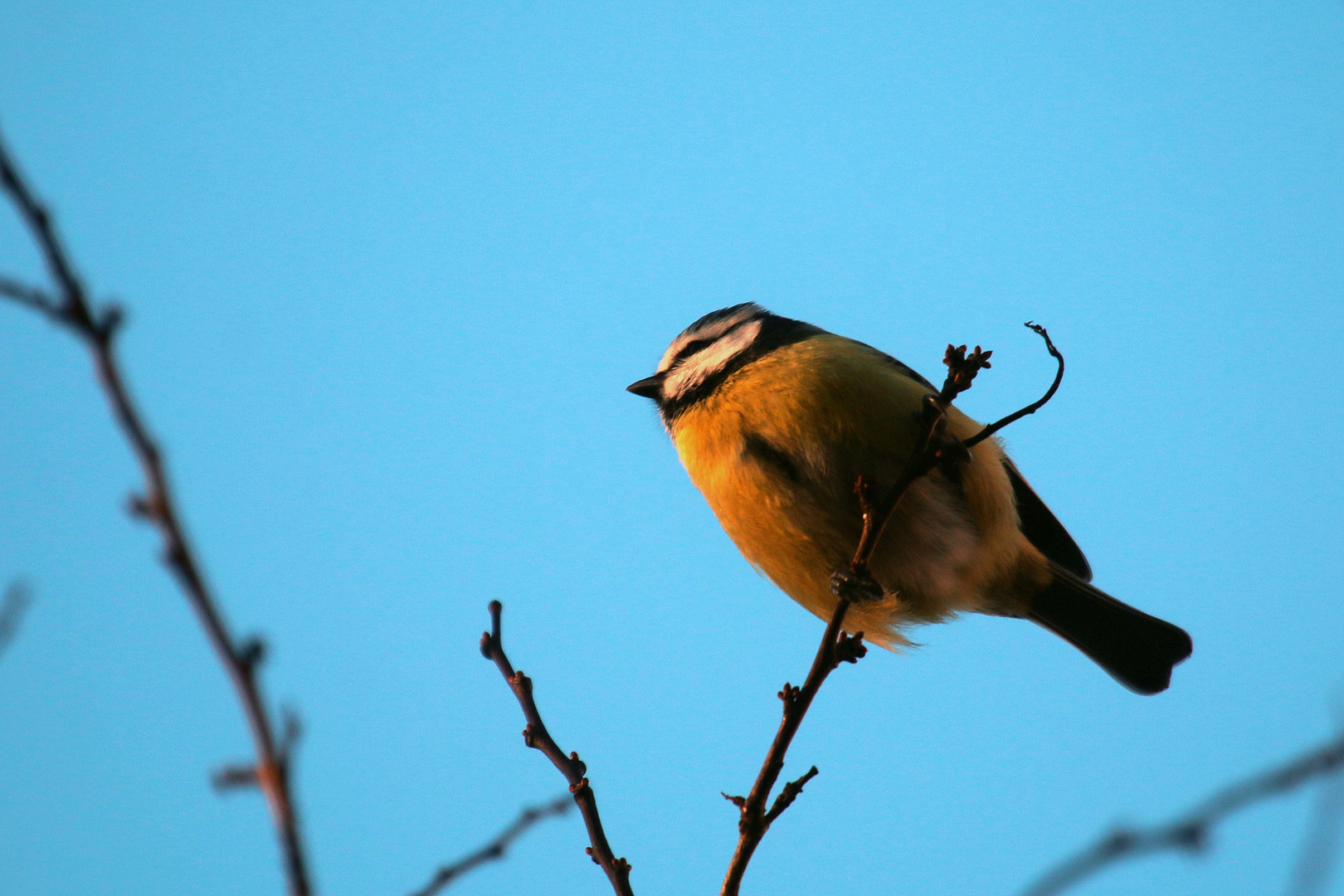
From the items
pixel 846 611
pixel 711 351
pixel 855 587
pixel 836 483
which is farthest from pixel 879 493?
pixel 711 351

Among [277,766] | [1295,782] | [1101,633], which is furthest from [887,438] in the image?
[277,766]

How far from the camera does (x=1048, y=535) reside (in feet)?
13.6

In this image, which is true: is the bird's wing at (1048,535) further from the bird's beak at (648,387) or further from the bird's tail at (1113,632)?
the bird's beak at (648,387)

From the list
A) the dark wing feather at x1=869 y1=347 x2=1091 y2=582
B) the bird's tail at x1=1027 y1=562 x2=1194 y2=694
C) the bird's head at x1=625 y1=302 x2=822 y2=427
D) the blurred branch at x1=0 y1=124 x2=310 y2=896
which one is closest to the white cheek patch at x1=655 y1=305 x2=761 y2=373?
the bird's head at x1=625 y1=302 x2=822 y2=427

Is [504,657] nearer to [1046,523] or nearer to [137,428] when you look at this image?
[137,428]

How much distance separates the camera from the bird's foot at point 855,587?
8.52 feet

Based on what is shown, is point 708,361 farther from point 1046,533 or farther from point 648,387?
point 1046,533

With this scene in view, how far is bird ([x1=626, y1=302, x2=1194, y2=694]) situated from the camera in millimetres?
3361

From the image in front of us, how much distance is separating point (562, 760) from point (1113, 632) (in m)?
2.75

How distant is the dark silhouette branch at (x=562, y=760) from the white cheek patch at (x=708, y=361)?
187 cm

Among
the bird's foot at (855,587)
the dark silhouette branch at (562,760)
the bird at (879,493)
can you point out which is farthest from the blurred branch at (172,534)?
the bird at (879,493)

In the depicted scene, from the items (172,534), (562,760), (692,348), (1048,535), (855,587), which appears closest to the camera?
(172,534)

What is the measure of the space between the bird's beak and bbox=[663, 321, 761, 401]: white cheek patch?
0.05m

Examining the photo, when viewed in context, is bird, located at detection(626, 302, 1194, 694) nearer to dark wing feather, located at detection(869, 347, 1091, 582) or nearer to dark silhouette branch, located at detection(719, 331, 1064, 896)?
dark wing feather, located at detection(869, 347, 1091, 582)
